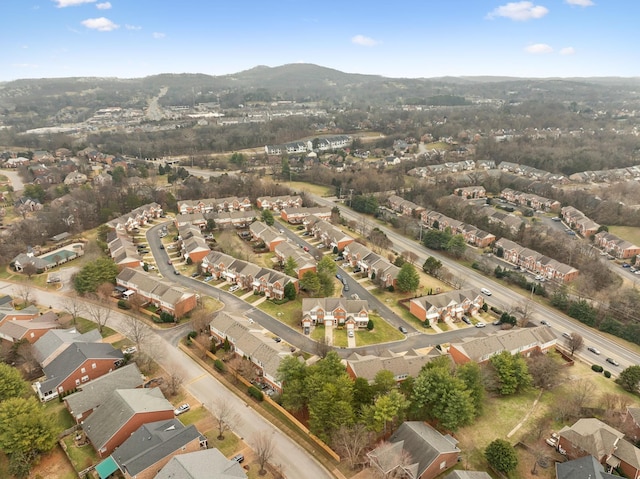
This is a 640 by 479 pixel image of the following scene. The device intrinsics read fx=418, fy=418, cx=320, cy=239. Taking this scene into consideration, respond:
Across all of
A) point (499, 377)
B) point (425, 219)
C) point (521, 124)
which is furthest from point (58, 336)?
point (521, 124)

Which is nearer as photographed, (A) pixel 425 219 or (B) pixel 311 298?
(B) pixel 311 298

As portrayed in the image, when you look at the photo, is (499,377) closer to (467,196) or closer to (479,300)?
(479,300)

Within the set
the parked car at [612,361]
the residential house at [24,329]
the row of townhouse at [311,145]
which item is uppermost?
the row of townhouse at [311,145]

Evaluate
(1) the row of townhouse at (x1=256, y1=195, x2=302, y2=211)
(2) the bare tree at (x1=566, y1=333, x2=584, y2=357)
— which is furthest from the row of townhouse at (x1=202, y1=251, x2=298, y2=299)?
(2) the bare tree at (x1=566, y1=333, x2=584, y2=357)

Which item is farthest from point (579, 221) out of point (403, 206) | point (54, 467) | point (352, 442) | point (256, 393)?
point (54, 467)

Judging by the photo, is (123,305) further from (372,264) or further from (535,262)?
(535,262)

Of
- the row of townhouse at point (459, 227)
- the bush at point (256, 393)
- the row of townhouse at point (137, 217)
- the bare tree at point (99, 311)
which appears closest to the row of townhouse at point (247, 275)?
the bare tree at point (99, 311)

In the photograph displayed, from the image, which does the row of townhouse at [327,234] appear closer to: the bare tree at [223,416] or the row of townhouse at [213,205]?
the row of townhouse at [213,205]
